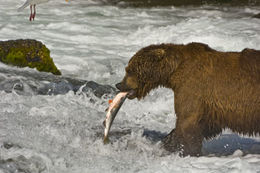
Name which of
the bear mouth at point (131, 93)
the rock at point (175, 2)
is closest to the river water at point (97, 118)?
the bear mouth at point (131, 93)

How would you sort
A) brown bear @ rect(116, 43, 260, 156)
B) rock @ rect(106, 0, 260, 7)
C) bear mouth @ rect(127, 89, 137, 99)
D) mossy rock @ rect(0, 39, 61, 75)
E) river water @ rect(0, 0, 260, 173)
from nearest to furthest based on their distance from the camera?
brown bear @ rect(116, 43, 260, 156) → river water @ rect(0, 0, 260, 173) → bear mouth @ rect(127, 89, 137, 99) → mossy rock @ rect(0, 39, 61, 75) → rock @ rect(106, 0, 260, 7)

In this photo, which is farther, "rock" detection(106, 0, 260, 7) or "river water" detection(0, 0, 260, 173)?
"rock" detection(106, 0, 260, 7)

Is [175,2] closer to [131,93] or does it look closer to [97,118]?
[97,118]

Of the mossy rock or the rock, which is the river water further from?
the rock

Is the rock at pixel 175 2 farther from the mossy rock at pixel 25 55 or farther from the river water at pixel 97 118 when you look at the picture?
the mossy rock at pixel 25 55

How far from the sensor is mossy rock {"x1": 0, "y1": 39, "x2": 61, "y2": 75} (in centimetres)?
842

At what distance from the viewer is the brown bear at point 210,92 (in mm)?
4402

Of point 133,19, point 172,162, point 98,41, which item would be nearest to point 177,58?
point 172,162

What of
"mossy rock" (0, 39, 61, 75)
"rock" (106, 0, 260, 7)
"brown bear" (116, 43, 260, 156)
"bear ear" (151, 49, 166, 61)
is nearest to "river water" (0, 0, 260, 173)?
"mossy rock" (0, 39, 61, 75)

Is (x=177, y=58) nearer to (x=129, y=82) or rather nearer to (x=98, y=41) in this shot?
(x=129, y=82)

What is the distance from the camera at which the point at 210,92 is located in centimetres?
443

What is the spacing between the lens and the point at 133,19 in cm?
1592

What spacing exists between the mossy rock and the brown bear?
426cm

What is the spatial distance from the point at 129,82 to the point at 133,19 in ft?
37.2
